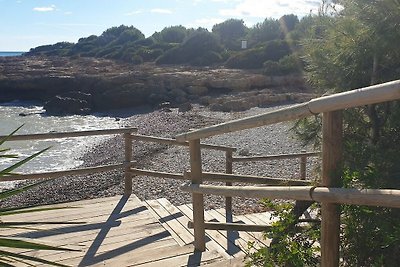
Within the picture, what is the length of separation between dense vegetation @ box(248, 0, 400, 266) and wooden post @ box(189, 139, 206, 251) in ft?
2.95

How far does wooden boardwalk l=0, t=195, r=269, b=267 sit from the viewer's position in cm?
332

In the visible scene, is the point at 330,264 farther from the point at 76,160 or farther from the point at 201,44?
the point at 201,44

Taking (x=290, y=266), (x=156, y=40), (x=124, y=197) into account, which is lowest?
(x=124, y=197)

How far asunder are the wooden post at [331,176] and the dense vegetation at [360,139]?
0.06 m

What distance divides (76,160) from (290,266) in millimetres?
14848

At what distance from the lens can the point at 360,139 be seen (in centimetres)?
271

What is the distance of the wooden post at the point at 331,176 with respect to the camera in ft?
6.77

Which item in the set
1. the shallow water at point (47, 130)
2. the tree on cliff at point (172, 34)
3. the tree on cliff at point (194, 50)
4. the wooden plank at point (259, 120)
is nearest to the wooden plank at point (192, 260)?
the wooden plank at point (259, 120)

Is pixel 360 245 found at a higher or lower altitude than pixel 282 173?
higher

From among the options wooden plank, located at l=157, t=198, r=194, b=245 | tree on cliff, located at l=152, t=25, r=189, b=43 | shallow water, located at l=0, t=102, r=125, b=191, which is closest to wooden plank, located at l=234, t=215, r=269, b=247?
wooden plank, located at l=157, t=198, r=194, b=245

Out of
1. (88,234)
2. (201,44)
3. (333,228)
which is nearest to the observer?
(333,228)

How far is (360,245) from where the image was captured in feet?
7.04

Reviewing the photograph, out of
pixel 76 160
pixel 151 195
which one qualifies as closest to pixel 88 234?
pixel 151 195

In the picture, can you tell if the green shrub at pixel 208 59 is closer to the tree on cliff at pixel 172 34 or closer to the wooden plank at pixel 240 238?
the tree on cliff at pixel 172 34
